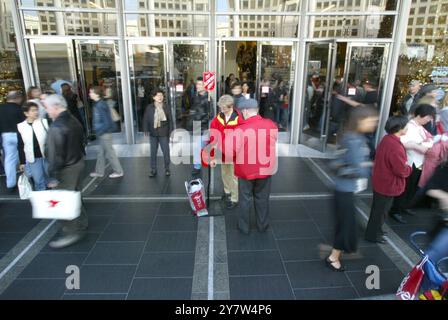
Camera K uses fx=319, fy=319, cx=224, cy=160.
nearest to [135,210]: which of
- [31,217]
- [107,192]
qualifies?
[107,192]

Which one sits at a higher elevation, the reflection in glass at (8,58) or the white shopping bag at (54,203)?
the reflection in glass at (8,58)

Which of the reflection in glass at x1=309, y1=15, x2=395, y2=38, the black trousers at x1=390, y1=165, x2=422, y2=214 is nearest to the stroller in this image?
the black trousers at x1=390, y1=165, x2=422, y2=214

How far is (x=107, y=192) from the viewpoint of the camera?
18.7ft

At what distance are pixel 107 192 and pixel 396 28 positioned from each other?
7616 millimetres

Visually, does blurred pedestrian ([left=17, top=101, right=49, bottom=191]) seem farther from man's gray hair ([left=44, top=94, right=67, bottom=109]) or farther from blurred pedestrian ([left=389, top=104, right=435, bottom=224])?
blurred pedestrian ([left=389, top=104, right=435, bottom=224])

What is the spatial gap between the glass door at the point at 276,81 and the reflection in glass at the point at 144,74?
2.66 metres

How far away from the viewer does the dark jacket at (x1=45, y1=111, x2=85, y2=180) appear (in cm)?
372

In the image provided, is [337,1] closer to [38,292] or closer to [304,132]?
[304,132]

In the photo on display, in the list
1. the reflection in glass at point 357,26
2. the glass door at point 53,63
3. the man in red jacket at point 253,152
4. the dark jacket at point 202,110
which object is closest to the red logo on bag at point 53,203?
the man in red jacket at point 253,152

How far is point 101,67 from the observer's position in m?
8.30

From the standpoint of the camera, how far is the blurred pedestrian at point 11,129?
210 inches

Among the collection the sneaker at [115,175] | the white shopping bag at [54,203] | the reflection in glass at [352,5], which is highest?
the reflection in glass at [352,5]

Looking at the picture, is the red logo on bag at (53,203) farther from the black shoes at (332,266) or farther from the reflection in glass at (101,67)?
the reflection in glass at (101,67)

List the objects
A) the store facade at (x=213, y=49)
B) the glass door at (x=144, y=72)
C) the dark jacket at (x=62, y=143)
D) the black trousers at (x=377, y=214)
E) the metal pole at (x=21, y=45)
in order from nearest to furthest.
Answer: the dark jacket at (x=62, y=143), the black trousers at (x=377, y=214), the metal pole at (x=21, y=45), the store facade at (x=213, y=49), the glass door at (x=144, y=72)
